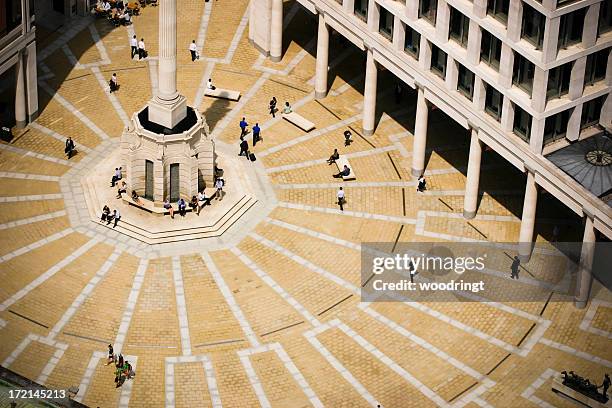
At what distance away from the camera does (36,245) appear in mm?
119188

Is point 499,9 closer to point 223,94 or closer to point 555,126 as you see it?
point 555,126

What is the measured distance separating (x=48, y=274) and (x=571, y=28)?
1760 inches

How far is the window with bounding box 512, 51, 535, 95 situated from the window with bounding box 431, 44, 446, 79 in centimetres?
925

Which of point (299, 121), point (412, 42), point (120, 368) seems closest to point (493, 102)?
point (412, 42)

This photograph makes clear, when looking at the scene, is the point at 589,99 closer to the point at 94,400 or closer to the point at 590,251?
the point at 590,251

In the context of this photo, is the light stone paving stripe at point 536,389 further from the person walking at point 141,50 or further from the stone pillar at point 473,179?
the person walking at point 141,50

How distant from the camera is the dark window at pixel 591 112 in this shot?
373 feet

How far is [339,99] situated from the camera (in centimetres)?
13762

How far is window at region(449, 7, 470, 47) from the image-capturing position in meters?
116

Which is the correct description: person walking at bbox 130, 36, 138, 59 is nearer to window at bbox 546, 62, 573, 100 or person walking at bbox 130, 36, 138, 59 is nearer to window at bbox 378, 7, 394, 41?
window at bbox 378, 7, 394, 41

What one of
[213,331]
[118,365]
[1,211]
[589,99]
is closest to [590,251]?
[589,99]

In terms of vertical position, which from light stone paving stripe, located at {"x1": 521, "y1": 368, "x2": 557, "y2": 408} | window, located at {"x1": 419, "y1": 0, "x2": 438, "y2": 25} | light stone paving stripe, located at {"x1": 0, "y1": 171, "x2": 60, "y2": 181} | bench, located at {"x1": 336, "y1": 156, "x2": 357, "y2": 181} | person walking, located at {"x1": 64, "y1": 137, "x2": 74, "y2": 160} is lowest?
light stone paving stripe, located at {"x1": 521, "y1": 368, "x2": 557, "y2": 408}

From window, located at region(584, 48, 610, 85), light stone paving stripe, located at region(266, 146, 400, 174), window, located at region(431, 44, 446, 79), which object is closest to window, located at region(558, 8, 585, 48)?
window, located at region(584, 48, 610, 85)

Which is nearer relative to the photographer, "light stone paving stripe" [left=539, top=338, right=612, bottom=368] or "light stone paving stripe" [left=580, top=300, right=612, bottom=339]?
"light stone paving stripe" [left=539, top=338, right=612, bottom=368]
